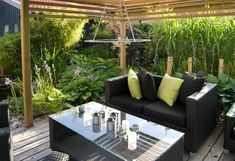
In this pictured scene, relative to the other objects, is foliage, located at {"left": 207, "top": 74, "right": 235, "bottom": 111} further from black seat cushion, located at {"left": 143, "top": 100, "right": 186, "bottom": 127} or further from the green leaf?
black seat cushion, located at {"left": 143, "top": 100, "right": 186, "bottom": 127}

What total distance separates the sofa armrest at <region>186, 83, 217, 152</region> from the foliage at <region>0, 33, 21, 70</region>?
4.56 metres

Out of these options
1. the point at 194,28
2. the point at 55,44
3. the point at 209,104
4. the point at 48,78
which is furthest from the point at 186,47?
the point at 55,44

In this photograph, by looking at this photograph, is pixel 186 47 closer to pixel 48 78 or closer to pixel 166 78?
pixel 166 78

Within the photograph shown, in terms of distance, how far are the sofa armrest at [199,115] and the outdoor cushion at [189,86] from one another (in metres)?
0.10

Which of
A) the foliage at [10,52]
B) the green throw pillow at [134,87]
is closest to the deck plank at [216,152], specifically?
the green throw pillow at [134,87]

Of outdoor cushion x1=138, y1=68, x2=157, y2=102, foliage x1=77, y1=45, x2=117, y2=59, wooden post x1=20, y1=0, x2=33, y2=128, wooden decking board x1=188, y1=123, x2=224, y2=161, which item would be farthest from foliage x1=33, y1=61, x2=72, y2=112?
foliage x1=77, y1=45, x2=117, y2=59

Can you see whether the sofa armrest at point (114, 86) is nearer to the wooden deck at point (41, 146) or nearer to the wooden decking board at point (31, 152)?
the wooden deck at point (41, 146)

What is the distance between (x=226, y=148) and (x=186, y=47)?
96.4 inches

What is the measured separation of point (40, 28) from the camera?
580 cm

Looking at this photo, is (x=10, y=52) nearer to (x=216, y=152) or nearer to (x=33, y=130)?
(x=33, y=130)

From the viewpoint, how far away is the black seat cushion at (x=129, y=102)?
3.47 m

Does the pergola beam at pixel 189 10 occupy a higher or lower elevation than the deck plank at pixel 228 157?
higher

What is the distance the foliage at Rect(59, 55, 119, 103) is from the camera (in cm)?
452

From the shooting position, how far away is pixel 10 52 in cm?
552
